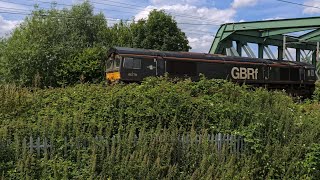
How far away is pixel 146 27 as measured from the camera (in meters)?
45.1

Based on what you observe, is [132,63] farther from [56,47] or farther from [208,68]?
[56,47]

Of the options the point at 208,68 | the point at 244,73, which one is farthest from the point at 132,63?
the point at 244,73

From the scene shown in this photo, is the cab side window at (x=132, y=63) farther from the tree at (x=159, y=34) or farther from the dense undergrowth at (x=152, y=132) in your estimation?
the tree at (x=159, y=34)

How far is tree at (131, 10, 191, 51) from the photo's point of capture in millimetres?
43562

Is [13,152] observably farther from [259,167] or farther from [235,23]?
[235,23]

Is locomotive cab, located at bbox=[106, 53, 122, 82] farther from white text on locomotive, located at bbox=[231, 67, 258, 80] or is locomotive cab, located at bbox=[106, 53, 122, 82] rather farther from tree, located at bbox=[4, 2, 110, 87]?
white text on locomotive, located at bbox=[231, 67, 258, 80]

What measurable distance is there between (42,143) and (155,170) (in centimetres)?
176

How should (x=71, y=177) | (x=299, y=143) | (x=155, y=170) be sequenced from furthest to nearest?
(x=299, y=143)
(x=155, y=170)
(x=71, y=177)

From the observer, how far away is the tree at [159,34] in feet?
143

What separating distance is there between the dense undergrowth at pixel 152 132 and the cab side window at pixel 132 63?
13.7 meters

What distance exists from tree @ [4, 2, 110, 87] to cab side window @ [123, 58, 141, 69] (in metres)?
5.87

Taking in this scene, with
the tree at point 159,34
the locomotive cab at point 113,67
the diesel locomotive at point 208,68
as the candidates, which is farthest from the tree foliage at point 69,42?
the diesel locomotive at point 208,68

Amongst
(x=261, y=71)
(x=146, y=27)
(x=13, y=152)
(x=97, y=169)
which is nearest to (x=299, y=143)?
(x=97, y=169)

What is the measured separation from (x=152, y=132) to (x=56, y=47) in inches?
1136
